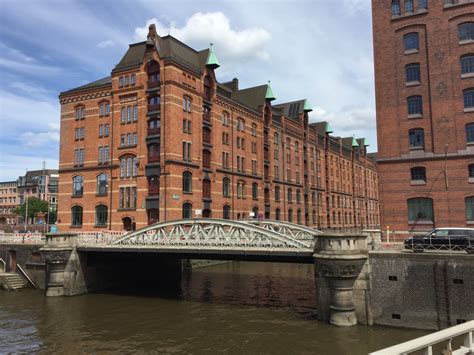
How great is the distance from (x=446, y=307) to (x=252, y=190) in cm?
3378

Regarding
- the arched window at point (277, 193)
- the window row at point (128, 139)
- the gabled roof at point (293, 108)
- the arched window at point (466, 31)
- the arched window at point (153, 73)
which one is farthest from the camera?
the gabled roof at point (293, 108)

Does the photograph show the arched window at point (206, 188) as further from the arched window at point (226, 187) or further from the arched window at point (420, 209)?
the arched window at point (420, 209)

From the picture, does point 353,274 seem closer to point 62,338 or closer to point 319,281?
point 319,281

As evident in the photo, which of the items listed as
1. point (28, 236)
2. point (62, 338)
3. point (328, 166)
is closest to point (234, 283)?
point (62, 338)

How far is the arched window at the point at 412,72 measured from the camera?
30703mm

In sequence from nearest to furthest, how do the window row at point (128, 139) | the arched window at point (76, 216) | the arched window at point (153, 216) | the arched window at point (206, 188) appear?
the arched window at point (153, 216)
the window row at point (128, 139)
the arched window at point (206, 188)
the arched window at point (76, 216)

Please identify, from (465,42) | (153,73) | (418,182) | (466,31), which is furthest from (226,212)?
(466,31)

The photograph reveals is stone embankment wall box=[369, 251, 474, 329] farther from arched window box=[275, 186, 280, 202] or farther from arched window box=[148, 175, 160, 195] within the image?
arched window box=[275, 186, 280, 202]

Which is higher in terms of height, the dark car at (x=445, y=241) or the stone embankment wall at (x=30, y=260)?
the dark car at (x=445, y=241)

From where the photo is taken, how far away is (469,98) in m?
28.8

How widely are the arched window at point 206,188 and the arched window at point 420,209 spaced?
1933 centimetres

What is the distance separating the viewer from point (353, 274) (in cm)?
1838

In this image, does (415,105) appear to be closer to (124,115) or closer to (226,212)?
(226,212)

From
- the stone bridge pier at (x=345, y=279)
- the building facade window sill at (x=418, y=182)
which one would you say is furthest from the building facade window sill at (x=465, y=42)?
the stone bridge pier at (x=345, y=279)
